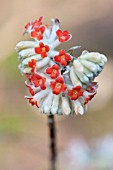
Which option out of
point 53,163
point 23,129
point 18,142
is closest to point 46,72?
point 53,163

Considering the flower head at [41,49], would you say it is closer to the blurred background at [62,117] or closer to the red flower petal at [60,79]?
the red flower petal at [60,79]

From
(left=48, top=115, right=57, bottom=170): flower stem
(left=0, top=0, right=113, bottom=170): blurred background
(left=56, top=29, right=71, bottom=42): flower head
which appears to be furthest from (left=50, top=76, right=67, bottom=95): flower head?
(left=0, top=0, right=113, bottom=170): blurred background

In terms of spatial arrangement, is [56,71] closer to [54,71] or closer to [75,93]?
[54,71]

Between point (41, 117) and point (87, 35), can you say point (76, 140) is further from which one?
point (87, 35)

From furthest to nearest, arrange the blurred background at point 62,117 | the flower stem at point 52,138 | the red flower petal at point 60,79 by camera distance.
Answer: the blurred background at point 62,117 < the flower stem at point 52,138 < the red flower petal at point 60,79

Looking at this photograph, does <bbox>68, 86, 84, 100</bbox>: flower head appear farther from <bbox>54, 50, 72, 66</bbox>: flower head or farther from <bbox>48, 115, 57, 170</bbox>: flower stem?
<bbox>48, 115, 57, 170</bbox>: flower stem

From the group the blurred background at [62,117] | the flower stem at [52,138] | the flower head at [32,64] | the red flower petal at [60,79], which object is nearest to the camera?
the red flower petal at [60,79]

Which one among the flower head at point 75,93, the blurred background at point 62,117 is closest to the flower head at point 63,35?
the flower head at point 75,93
